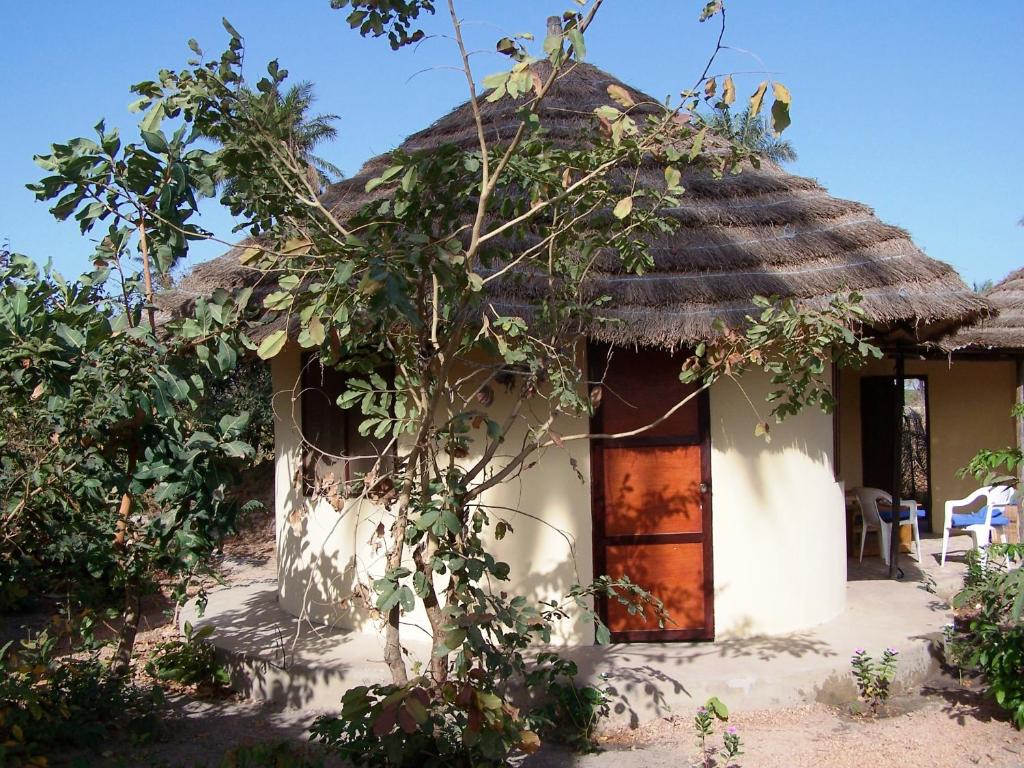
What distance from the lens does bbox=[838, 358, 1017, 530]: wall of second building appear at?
1020 centimetres

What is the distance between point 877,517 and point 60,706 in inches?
271

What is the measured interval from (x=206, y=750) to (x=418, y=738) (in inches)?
69.7

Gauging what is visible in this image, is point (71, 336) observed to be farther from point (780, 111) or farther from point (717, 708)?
point (717, 708)

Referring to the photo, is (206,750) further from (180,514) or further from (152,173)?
(152,173)

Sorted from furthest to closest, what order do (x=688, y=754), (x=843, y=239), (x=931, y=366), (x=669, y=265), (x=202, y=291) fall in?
(x=931, y=366) → (x=202, y=291) → (x=843, y=239) → (x=669, y=265) → (x=688, y=754)

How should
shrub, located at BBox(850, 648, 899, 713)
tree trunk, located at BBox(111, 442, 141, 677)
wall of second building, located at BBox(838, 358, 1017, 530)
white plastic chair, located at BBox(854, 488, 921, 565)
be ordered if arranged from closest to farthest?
tree trunk, located at BBox(111, 442, 141, 677) → shrub, located at BBox(850, 648, 899, 713) → white plastic chair, located at BBox(854, 488, 921, 565) → wall of second building, located at BBox(838, 358, 1017, 530)

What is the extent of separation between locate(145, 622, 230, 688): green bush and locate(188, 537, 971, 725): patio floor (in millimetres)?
93

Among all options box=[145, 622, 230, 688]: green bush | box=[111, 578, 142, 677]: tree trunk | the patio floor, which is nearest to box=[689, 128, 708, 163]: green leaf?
Answer: the patio floor

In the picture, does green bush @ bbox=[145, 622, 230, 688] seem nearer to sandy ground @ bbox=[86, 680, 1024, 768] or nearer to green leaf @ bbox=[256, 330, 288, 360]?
sandy ground @ bbox=[86, 680, 1024, 768]

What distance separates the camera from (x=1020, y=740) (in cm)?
434

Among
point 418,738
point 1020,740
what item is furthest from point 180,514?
point 1020,740

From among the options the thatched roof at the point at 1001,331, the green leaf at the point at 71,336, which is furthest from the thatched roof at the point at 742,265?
the thatched roof at the point at 1001,331

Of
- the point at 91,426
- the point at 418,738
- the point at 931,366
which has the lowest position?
the point at 418,738

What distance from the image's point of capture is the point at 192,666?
546cm
